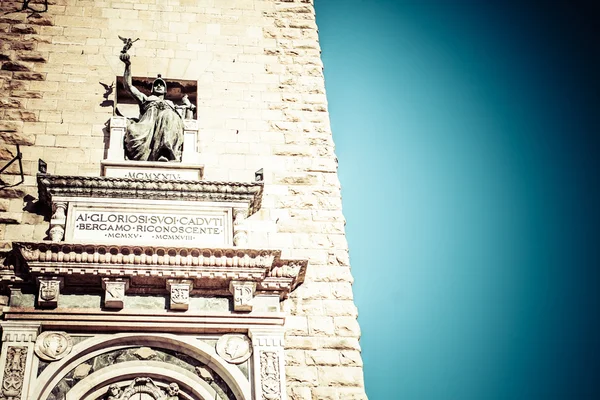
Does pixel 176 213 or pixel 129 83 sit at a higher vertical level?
pixel 129 83

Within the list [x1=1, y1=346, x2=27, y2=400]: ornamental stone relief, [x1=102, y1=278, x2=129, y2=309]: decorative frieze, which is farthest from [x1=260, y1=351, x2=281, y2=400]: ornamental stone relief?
[x1=1, y1=346, x2=27, y2=400]: ornamental stone relief

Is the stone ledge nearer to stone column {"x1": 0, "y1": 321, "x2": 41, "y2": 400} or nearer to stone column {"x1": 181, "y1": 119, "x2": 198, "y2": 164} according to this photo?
stone column {"x1": 0, "y1": 321, "x2": 41, "y2": 400}

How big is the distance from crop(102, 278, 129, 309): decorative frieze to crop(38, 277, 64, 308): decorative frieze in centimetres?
52

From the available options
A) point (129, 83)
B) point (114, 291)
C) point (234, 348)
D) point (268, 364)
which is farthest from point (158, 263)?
point (129, 83)

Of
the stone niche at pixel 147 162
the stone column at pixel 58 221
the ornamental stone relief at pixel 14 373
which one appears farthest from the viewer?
the stone niche at pixel 147 162

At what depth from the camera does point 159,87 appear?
11102 millimetres

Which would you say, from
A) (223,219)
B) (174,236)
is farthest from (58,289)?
(223,219)

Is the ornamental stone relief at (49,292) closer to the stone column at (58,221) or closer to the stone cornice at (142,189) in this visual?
the stone column at (58,221)

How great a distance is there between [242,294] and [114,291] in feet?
4.92

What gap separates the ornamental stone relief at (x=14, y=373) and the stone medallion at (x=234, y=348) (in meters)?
2.15

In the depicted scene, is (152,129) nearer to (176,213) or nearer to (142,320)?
(176,213)

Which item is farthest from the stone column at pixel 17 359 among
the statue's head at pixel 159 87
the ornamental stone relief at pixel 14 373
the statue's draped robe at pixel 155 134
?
the statue's head at pixel 159 87

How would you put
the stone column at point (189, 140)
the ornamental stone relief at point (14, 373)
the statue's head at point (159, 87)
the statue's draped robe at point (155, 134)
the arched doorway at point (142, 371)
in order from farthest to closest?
the statue's head at point (159, 87)
the stone column at point (189, 140)
the statue's draped robe at point (155, 134)
the arched doorway at point (142, 371)
the ornamental stone relief at point (14, 373)

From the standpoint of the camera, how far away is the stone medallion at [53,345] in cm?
827
